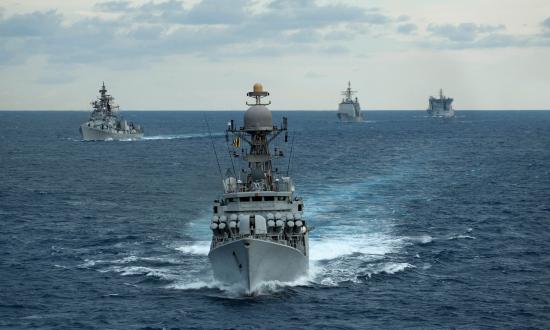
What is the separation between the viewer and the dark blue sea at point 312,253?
5431 centimetres

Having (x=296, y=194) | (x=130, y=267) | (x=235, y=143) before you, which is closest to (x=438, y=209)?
(x=296, y=194)

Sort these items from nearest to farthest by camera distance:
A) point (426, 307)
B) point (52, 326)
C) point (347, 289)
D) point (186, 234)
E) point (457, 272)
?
1. point (52, 326)
2. point (426, 307)
3. point (347, 289)
4. point (457, 272)
5. point (186, 234)

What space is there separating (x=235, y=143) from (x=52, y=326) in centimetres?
2411

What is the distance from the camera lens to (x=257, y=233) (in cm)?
5975

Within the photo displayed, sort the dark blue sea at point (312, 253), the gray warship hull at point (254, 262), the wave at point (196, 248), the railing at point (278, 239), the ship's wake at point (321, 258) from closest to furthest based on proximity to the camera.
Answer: the dark blue sea at point (312, 253), the gray warship hull at point (254, 262), the railing at point (278, 239), the ship's wake at point (321, 258), the wave at point (196, 248)

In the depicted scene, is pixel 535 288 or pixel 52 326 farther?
pixel 535 288

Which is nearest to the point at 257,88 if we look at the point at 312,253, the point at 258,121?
the point at 258,121

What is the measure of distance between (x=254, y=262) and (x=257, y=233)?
2.84m

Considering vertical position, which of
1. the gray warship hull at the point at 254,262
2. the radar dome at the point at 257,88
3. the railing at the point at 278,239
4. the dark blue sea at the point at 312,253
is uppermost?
the radar dome at the point at 257,88

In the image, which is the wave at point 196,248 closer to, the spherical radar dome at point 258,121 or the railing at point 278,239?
the railing at point 278,239

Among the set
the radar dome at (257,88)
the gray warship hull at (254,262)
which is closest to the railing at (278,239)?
the gray warship hull at (254,262)

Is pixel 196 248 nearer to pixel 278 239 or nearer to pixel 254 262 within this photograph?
pixel 278 239

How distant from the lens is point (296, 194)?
10875 cm

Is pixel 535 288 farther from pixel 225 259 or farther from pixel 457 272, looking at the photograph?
pixel 225 259
